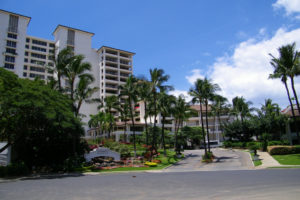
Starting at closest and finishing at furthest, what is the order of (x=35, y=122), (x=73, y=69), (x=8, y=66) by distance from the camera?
1. (x=35, y=122)
2. (x=73, y=69)
3. (x=8, y=66)

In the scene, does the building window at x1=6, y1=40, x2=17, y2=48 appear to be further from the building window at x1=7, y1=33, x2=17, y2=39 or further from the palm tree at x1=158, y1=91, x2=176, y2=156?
the palm tree at x1=158, y1=91, x2=176, y2=156

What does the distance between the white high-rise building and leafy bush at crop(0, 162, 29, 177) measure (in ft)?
156

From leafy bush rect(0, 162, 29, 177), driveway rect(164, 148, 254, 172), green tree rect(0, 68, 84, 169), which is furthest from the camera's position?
driveway rect(164, 148, 254, 172)

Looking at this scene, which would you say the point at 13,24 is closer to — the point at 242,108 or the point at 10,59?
the point at 10,59

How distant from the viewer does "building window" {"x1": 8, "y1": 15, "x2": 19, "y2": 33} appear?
71.1 m

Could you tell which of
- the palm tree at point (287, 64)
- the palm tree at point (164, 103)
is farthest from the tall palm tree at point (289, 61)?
the palm tree at point (164, 103)

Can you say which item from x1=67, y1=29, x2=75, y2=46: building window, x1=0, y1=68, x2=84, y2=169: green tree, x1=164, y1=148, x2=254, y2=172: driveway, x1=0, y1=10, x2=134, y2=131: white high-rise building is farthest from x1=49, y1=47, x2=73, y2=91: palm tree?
x1=67, y1=29, x2=75, y2=46: building window

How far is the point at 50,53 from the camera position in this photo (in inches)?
2906

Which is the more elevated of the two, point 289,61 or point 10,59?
point 10,59

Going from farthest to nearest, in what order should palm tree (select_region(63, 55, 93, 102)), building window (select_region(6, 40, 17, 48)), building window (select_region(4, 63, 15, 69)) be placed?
building window (select_region(6, 40, 17, 48)) → building window (select_region(4, 63, 15, 69)) → palm tree (select_region(63, 55, 93, 102))

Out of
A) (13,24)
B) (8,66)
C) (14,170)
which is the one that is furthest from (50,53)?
(14,170)

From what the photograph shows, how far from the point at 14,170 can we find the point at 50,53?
60011 millimetres

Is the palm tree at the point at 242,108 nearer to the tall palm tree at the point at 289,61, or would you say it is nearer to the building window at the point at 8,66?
the tall palm tree at the point at 289,61

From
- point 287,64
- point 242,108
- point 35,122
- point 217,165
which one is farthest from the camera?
point 242,108
